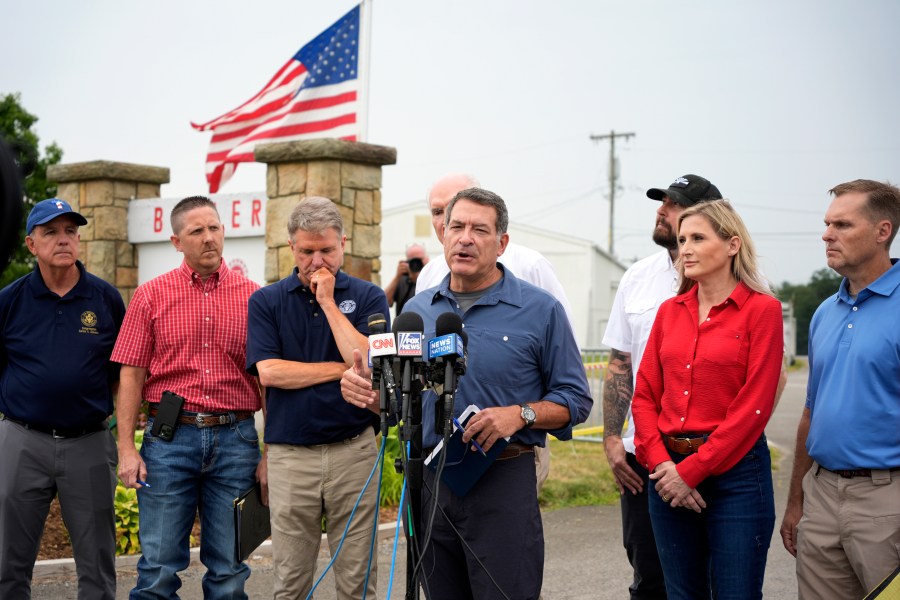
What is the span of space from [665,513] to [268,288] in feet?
7.17

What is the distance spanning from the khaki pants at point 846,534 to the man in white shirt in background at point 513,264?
1.48m

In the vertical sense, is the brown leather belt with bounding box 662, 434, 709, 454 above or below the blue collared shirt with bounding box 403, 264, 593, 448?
below

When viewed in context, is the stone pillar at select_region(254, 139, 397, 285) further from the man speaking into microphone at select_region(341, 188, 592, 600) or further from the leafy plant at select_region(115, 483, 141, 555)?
the man speaking into microphone at select_region(341, 188, 592, 600)

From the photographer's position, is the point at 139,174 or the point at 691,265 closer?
the point at 691,265

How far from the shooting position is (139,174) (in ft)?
37.8

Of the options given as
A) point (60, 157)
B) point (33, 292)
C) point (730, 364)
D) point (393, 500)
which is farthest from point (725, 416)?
point (60, 157)

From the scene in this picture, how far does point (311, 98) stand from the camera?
1134 centimetres

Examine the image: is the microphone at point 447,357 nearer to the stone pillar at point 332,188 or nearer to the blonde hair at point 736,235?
the blonde hair at point 736,235

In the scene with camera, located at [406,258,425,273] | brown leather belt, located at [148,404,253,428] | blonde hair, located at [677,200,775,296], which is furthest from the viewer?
camera, located at [406,258,425,273]

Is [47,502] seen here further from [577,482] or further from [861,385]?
[577,482]

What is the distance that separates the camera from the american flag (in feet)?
36.6

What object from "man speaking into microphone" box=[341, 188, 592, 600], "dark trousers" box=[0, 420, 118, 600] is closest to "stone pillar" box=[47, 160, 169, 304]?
"dark trousers" box=[0, 420, 118, 600]

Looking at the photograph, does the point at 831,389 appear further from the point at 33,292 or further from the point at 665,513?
the point at 33,292

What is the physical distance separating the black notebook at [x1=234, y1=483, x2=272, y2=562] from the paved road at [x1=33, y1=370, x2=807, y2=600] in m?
1.67
